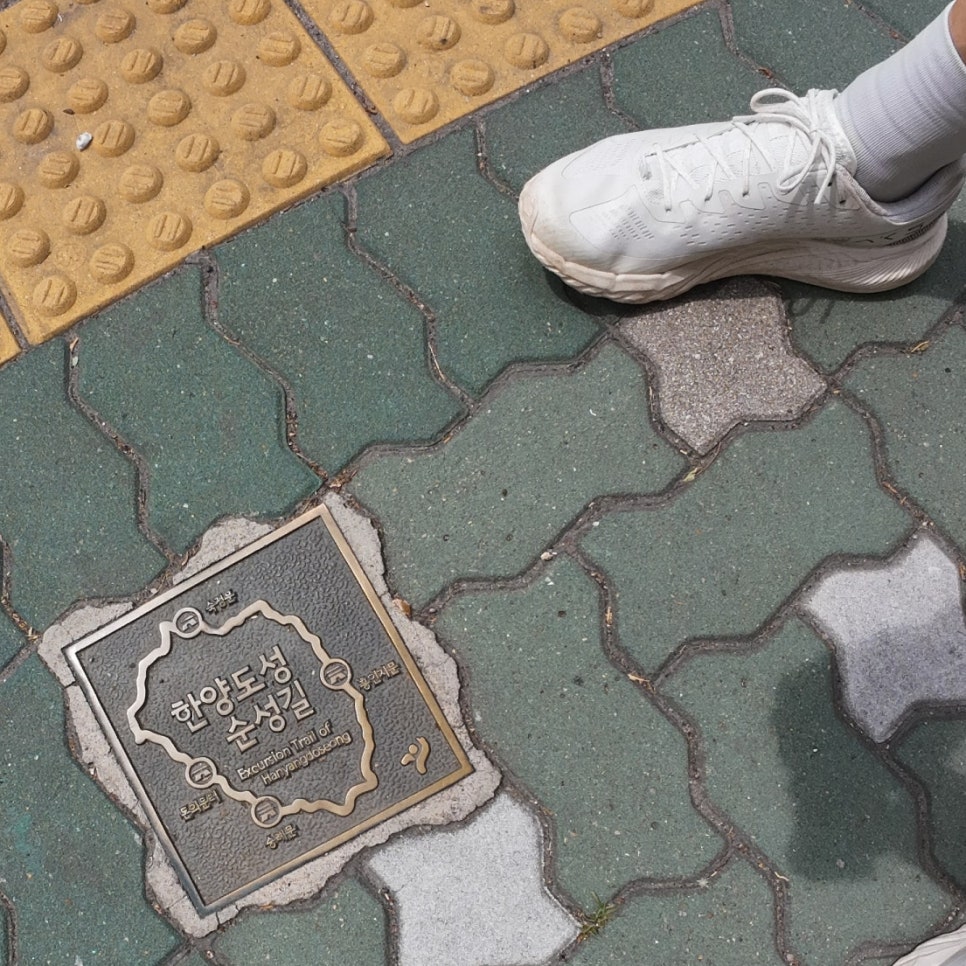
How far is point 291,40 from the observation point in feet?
6.44

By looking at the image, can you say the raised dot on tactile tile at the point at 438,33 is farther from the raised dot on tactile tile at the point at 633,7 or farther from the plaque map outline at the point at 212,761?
the plaque map outline at the point at 212,761

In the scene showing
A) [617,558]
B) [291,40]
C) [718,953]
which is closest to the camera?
[718,953]

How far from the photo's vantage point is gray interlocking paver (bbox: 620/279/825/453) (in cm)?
177

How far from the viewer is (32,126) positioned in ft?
Result: 6.30

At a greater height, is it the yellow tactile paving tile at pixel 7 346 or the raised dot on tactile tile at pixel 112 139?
the raised dot on tactile tile at pixel 112 139

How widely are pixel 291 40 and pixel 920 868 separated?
76.7 inches

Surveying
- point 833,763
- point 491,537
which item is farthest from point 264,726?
point 833,763

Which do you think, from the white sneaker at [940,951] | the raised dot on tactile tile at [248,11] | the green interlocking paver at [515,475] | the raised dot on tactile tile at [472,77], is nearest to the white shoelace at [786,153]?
the green interlocking paver at [515,475]

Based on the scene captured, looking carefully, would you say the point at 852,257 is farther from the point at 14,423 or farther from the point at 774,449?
the point at 14,423

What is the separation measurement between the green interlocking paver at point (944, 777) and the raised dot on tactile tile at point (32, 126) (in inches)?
78.6

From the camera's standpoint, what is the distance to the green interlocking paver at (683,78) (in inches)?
76.3

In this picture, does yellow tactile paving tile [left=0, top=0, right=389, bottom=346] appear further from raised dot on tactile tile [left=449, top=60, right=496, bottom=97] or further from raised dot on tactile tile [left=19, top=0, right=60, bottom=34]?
raised dot on tactile tile [left=449, top=60, right=496, bottom=97]

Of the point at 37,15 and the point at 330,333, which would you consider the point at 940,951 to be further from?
the point at 37,15

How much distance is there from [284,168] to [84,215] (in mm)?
402
